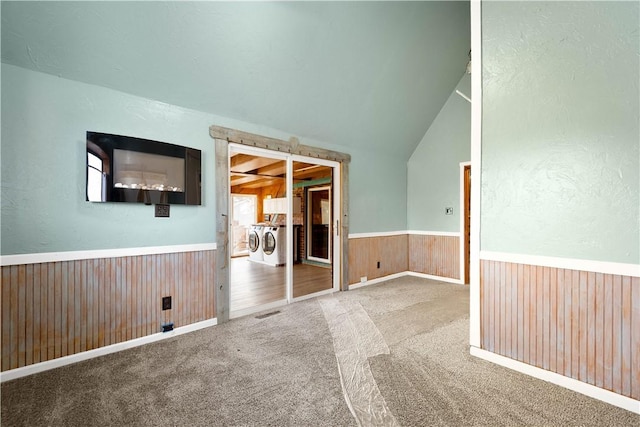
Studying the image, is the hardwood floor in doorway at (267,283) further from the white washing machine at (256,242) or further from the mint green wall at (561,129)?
the mint green wall at (561,129)

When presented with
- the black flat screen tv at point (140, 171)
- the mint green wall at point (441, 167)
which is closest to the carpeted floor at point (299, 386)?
the black flat screen tv at point (140, 171)

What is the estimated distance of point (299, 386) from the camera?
1931mm

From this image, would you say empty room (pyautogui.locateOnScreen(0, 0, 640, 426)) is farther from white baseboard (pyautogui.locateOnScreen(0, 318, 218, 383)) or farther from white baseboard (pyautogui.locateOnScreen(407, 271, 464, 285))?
white baseboard (pyautogui.locateOnScreen(407, 271, 464, 285))

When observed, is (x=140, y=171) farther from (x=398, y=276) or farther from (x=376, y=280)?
(x=398, y=276)

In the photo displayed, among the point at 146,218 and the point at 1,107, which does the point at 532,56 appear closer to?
the point at 146,218

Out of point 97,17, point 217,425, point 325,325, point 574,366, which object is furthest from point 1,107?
point 574,366

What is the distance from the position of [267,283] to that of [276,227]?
1671 mm

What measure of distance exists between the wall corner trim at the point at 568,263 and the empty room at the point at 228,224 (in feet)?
0.04

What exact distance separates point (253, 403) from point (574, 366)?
85.9 inches

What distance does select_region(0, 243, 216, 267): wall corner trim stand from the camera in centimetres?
204

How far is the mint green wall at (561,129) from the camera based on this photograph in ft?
5.68

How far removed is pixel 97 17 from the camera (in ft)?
6.70

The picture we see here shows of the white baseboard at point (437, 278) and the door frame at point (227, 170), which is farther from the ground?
the door frame at point (227, 170)

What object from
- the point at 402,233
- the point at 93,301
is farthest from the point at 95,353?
the point at 402,233
